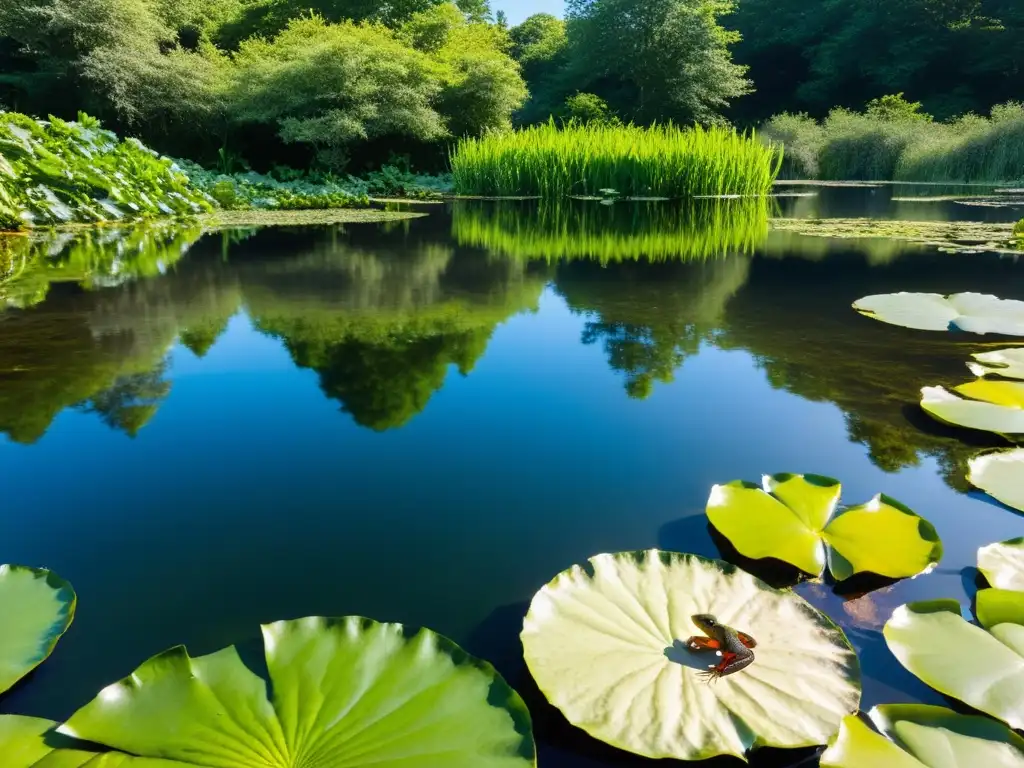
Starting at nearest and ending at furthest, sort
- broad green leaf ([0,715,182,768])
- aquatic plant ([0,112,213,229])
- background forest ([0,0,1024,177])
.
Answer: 1. broad green leaf ([0,715,182,768])
2. aquatic plant ([0,112,213,229])
3. background forest ([0,0,1024,177])

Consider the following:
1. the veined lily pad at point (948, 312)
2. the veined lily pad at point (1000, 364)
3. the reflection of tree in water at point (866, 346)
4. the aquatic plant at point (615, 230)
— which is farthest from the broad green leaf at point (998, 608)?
the aquatic plant at point (615, 230)

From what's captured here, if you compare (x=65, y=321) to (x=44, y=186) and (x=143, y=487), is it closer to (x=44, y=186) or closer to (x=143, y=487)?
(x=143, y=487)

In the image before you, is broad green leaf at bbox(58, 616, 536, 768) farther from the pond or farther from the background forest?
the background forest

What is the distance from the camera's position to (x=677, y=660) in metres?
0.72

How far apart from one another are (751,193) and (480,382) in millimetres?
7530

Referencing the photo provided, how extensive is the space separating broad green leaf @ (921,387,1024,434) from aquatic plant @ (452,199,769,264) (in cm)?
241

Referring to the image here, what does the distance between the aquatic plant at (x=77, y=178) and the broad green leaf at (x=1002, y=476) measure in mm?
5142

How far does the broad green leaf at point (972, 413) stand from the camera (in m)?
1.32

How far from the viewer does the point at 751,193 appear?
8.23 meters

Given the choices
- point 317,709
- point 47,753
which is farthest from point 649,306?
point 47,753

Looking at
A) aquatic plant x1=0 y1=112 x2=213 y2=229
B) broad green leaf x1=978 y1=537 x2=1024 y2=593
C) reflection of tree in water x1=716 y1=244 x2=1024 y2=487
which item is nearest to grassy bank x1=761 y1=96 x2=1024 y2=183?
reflection of tree in water x1=716 y1=244 x2=1024 y2=487

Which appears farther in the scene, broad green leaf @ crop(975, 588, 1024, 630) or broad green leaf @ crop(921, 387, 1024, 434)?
broad green leaf @ crop(921, 387, 1024, 434)

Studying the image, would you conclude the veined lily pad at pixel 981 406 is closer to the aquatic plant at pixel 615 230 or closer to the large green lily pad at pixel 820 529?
the large green lily pad at pixel 820 529

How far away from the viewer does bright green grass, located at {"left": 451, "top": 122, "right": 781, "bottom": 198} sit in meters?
7.72
